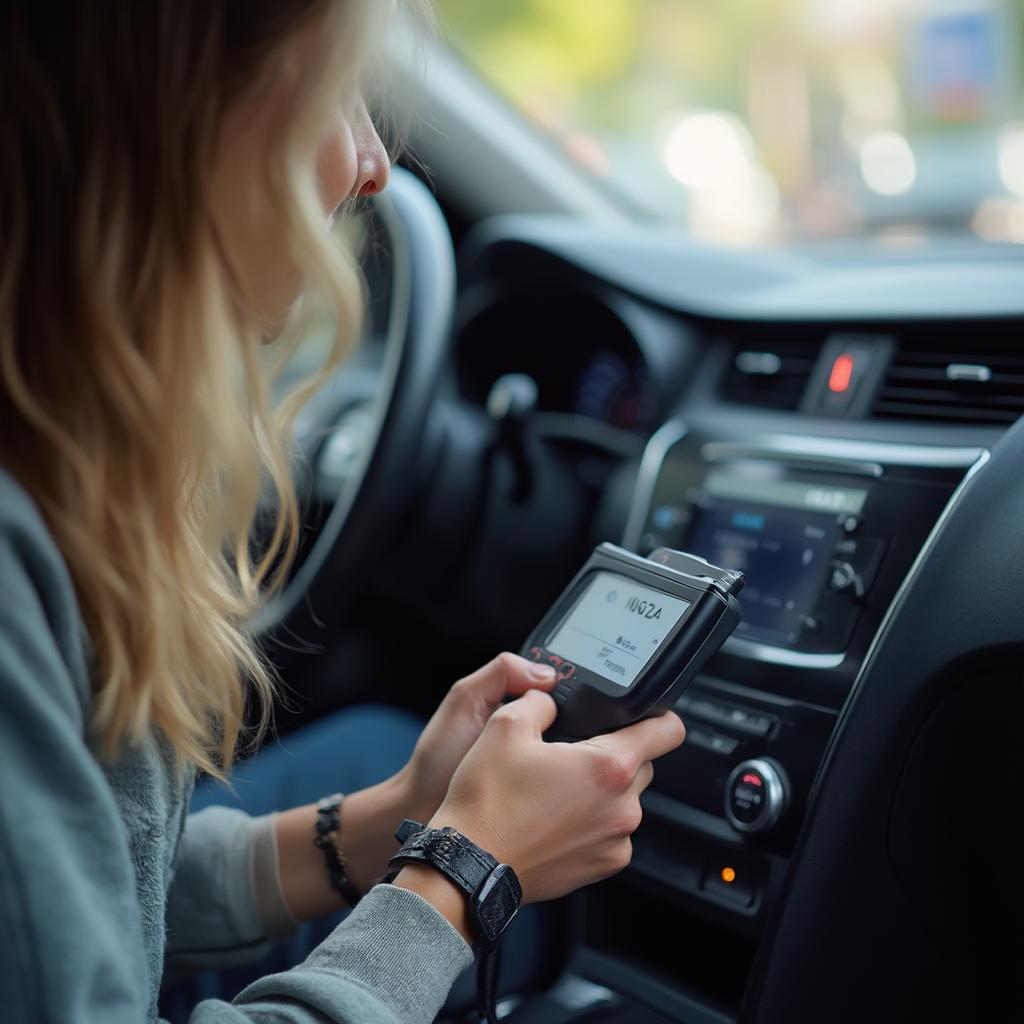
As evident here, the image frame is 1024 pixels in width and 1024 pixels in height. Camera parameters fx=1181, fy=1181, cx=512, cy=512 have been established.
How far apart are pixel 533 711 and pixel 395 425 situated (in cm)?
54

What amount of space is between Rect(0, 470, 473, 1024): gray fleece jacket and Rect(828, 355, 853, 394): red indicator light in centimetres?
67

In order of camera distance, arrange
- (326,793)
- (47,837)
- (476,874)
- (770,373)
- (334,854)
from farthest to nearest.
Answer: (326,793) → (770,373) → (334,854) → (476,874) → (47,837)

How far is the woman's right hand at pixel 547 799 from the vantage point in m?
0.73

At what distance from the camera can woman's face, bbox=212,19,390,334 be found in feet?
1.98

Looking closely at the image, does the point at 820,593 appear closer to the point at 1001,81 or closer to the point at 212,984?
the point at 212,984

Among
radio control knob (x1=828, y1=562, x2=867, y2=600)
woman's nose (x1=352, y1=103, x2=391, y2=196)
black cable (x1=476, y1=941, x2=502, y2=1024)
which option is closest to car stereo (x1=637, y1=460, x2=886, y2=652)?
radio control knob (x1=828, y1=562, x2=867, y2=600)

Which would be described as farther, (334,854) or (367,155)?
(334,854)

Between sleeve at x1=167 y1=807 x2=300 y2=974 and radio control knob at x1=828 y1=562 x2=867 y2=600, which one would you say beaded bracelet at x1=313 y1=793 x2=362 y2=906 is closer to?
sleeve at x1=167 y1=807 x2=300 y2=974

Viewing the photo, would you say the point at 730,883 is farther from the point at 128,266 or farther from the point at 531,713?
the point at 128,266

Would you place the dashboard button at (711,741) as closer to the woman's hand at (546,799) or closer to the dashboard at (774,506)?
the dashboard at (774,506)

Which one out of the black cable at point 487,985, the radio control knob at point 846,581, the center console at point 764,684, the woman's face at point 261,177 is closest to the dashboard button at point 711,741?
the center console at point 764,684

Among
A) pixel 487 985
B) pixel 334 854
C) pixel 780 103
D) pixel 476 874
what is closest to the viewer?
pixel 476 874

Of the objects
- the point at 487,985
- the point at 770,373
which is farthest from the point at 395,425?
the point at 487,985

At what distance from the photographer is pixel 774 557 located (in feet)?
3.43
